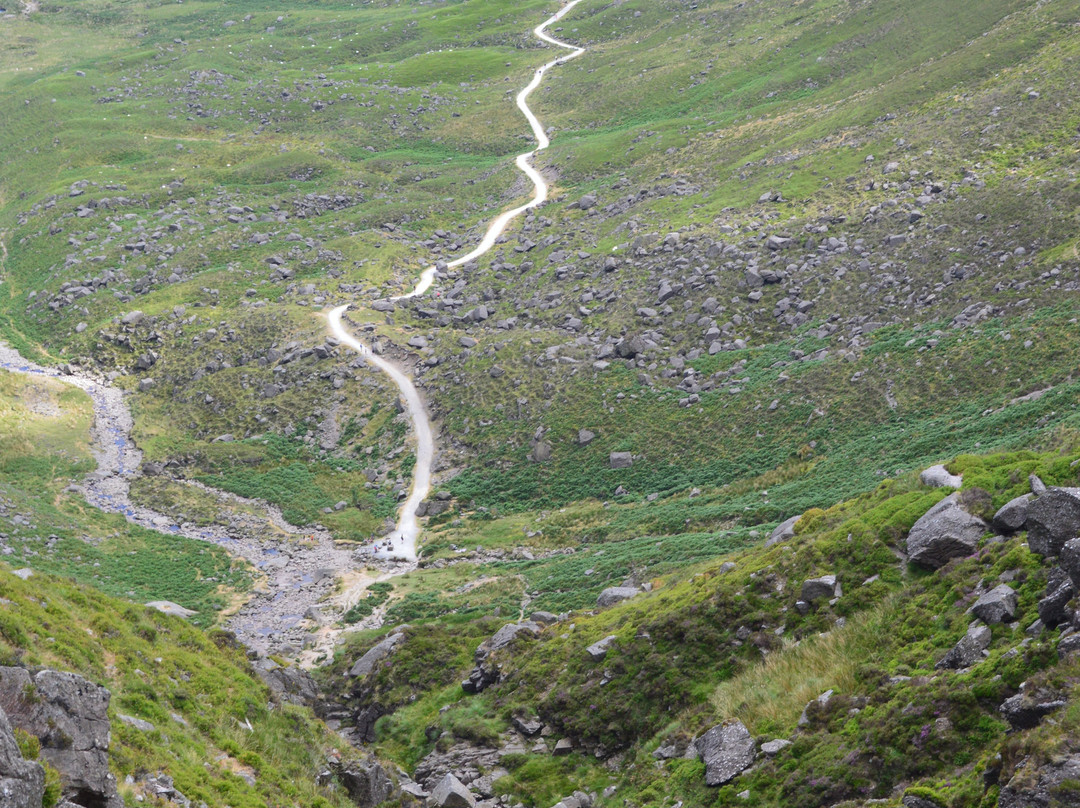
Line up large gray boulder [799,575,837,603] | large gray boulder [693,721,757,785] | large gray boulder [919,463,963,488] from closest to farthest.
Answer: large gray boulder [693,721,757,785], large gray boulder [799,575,837,603], large gray boulder [919,463,963,488]

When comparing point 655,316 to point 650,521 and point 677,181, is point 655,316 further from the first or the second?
point 677,181

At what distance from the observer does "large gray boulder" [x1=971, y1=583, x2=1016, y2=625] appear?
18.4m

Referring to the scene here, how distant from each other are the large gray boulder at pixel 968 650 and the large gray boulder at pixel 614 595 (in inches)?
774

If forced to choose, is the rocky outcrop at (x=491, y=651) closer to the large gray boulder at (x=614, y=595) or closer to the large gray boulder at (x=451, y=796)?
the large gray boulder at (x=614, y=595)

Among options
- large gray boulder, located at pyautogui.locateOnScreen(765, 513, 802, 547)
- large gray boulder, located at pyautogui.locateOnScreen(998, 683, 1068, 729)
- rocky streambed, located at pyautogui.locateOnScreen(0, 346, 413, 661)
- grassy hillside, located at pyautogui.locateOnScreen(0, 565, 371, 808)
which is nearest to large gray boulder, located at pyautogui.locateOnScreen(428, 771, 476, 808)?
grassy hillside, located at pyautogui.locateOnScreen(0, 565, 371, 808)

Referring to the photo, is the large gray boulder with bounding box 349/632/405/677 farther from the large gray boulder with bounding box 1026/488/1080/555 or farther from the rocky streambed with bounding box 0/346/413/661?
the large gray boulder with bounding box 1026/488/1080/555

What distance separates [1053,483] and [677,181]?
7552cm

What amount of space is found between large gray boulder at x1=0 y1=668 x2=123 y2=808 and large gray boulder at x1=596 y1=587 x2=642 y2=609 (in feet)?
76.9

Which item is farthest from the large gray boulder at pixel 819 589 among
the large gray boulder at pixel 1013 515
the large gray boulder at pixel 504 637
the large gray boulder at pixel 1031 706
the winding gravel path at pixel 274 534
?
the winding gravel path at pixel 274 534

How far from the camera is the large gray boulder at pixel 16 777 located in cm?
1320

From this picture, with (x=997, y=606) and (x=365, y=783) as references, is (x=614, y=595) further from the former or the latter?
(x=997, y=606)

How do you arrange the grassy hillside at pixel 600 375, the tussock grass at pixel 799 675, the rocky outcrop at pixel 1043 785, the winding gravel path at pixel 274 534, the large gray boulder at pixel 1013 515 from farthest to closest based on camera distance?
1. the winding gravel path at pixel 274 534
2. the grassy hillside at pixel 600 375
3. the large gray boulder at pixel 1013 515
4. the tussock grass at pixel 799 675
5. the rocky outcrop at pixel 1043 785

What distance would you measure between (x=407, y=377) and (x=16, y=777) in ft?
195

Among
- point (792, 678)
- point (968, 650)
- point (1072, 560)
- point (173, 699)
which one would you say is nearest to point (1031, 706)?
point (1072, 560)
